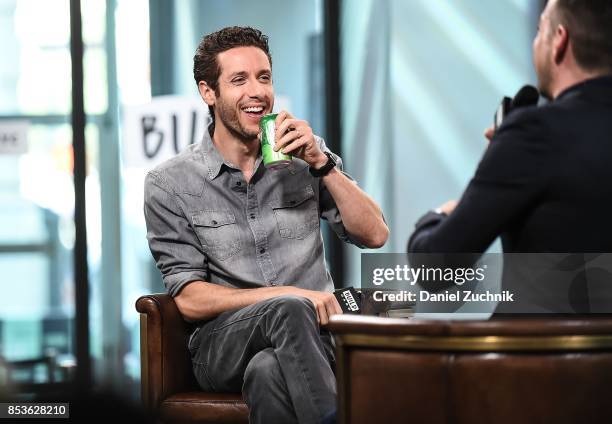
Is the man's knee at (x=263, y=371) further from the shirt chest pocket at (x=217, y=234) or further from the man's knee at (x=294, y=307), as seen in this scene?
the shirt chest pocket at (x=217, y=234)

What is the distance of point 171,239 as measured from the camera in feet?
7.93

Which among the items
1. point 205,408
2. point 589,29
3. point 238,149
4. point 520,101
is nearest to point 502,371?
point 520,101

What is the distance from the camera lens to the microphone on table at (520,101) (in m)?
1.57

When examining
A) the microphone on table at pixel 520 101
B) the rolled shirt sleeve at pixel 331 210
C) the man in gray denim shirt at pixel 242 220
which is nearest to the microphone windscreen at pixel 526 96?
the microphone on table at pixel 520 101

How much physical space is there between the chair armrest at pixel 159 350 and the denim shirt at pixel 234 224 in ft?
0.23

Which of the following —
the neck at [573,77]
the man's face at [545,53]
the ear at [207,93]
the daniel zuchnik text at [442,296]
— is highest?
the ear at [207,93]

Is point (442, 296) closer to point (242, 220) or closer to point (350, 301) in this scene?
point (350, 301)

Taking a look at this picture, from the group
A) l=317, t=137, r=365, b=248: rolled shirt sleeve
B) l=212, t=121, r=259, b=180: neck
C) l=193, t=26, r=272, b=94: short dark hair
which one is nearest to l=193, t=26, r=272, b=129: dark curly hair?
→ l=193, t=26, r=272, b=94: short dark hair

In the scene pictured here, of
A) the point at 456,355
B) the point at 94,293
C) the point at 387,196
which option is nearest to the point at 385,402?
the point at 456,355

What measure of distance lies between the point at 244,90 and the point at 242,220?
1.17 ft

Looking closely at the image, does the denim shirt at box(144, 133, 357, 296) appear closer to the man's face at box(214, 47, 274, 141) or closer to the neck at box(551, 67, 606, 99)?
the man's face at box(214, 47, 274, 141)

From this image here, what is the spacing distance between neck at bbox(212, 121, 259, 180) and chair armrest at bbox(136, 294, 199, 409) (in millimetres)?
419

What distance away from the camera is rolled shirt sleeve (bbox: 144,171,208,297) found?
2377 mm

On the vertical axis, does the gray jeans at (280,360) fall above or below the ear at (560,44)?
below
